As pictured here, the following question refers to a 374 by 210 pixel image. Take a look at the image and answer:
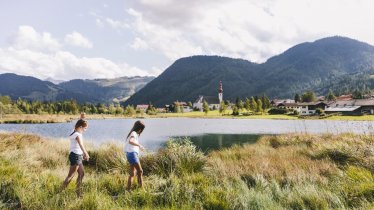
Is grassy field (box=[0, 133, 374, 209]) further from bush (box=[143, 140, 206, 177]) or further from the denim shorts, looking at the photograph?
the denim shorts

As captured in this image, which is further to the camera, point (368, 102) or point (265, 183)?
point (368, 102)

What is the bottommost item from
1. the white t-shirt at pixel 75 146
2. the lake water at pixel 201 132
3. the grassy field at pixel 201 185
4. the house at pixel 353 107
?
the lake water at pixel 201 132

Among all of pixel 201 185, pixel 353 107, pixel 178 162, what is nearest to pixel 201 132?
pixel 178 162

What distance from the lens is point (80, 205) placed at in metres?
6.77

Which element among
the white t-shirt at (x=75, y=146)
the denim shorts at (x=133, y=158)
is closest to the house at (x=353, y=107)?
the denim shorts at (x=133, y=158)

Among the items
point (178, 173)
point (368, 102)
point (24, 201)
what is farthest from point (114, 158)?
point (368, 102)

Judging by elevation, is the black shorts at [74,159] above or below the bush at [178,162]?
above

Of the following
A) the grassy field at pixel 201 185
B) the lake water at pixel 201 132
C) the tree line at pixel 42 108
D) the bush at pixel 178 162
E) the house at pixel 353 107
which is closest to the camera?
the grassy field at pixel 201 185

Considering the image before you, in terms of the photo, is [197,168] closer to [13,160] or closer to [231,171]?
[231,171]

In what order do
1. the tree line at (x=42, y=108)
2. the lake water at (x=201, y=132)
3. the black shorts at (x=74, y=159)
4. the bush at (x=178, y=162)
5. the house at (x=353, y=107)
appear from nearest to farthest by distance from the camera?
the black shorts at (x=74, y=159) < the bush at (x=178, y=162) < the lake water at (x=201, y=132) < the house at (x=353, y=107) < the tree line at (x=42, y=108)

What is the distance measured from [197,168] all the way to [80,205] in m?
4.63

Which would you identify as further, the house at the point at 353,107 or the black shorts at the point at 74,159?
the house at the point at 353,107

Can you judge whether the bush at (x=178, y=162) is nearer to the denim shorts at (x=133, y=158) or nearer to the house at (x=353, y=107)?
the denim shorts at (x=133, y=158)

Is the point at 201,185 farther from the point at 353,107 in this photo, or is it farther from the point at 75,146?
the point at 353,107
